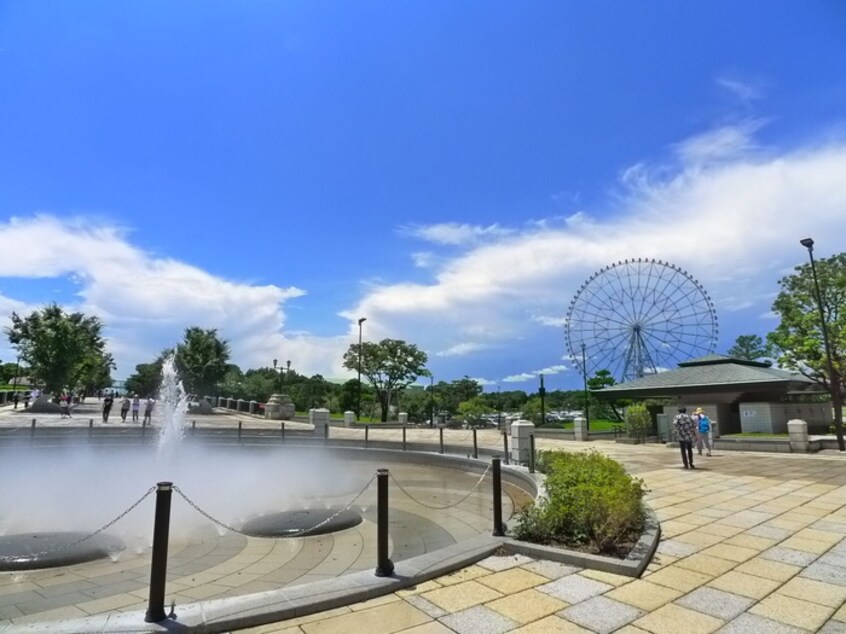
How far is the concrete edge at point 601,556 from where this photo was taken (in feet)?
17.8

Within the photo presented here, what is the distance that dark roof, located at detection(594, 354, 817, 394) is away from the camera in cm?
2436

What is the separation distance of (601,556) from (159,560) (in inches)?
178

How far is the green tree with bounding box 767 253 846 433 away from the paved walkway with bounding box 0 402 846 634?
52.0 ft

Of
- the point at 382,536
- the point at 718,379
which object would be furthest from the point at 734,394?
→ the point at 382,536

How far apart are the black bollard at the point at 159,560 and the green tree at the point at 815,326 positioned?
22611 millimetres

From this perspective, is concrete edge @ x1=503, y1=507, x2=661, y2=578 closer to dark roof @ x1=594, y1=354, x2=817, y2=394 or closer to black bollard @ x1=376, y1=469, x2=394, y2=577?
black bollard @ x1=376, y1=469, x2=394, y2=577

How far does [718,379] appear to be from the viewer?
25812mm

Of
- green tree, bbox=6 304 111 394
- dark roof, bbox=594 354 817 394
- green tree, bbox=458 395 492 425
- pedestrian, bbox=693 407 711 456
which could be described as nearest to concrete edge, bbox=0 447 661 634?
pedestrian, bbox=693 407 711 456

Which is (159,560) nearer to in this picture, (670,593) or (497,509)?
(497,509)

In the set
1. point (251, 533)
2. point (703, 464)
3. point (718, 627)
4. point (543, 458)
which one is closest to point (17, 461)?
point (251, 533)

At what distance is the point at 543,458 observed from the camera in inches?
501

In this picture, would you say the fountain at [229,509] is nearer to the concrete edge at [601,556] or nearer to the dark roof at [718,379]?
the concrete edge at [601,556]

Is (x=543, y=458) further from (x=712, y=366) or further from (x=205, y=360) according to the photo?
(x=205, y=360)

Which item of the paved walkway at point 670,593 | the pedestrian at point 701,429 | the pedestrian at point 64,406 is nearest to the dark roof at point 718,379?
the pedestrian at point 701,429
